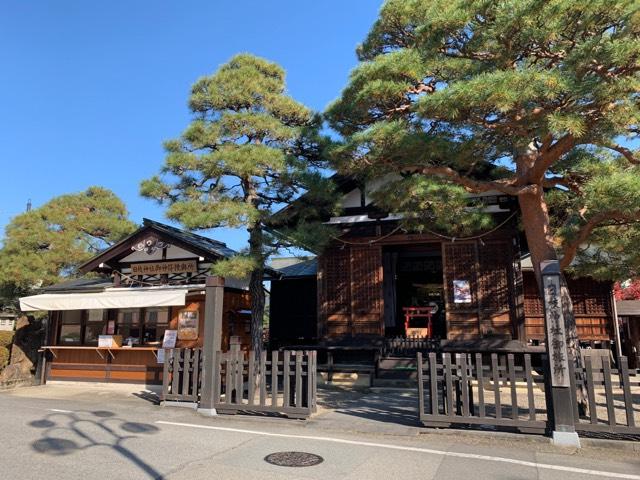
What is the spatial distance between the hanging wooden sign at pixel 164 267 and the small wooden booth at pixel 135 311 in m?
0.03

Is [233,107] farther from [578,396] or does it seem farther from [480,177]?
[578,396]

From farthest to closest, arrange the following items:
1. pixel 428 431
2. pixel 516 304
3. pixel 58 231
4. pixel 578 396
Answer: pixel 58 231 → pixel 516 304 → pixel 578 396 → pixel 428 431

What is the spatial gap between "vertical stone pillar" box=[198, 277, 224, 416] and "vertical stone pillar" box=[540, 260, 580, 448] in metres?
5.67

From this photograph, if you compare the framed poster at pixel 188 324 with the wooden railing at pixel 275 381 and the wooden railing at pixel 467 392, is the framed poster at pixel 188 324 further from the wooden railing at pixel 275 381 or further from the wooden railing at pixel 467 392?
the wooden railing at pixel 467 392

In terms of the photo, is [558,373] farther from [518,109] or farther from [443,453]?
[518,109]

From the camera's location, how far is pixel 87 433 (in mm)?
7004

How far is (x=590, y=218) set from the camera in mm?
7828

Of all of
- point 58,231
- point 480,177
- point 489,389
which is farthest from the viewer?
point 58,231

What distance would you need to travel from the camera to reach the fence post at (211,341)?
339 inches

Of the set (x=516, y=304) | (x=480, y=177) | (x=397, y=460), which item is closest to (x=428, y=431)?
(x=397, y=460)

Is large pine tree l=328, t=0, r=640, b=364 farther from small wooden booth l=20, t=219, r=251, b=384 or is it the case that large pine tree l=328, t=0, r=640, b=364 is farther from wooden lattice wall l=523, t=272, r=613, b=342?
small wooden booth l=20, t=219, r=251, b=384

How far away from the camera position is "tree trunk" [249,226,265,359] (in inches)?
411

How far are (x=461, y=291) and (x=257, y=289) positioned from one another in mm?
5362

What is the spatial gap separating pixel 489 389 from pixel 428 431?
4537 millimetres
